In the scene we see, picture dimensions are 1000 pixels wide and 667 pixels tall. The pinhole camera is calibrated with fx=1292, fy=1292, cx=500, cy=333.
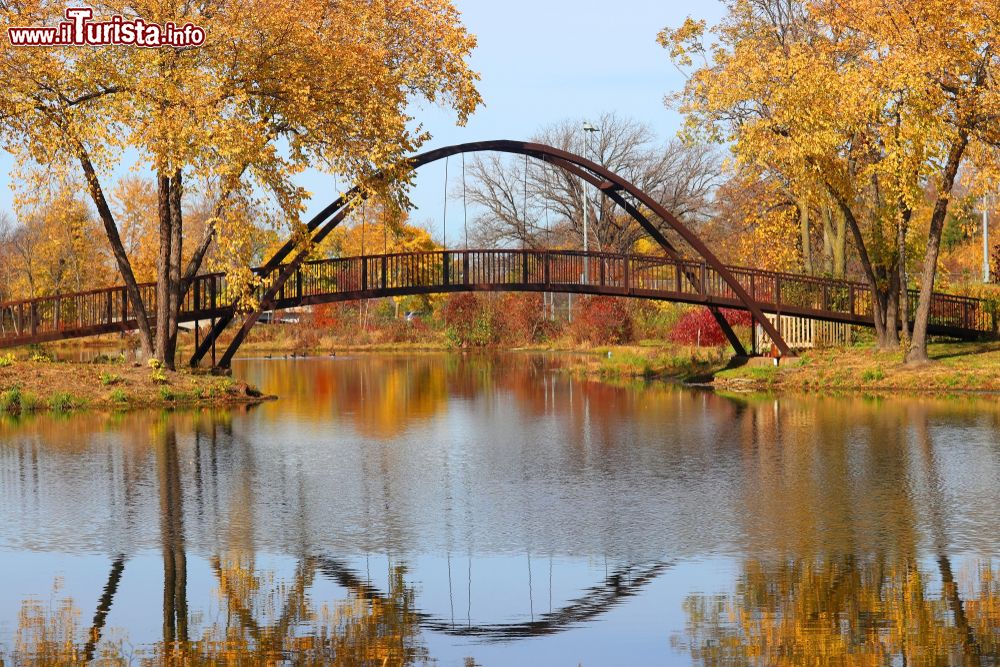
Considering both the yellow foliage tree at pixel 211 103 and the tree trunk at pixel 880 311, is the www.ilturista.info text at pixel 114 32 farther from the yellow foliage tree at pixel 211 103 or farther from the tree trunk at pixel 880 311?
the tree trunk at pixel 880 311

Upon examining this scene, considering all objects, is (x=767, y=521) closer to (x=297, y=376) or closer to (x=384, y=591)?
(x=384, y=591)

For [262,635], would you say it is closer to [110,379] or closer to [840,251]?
[110,379]

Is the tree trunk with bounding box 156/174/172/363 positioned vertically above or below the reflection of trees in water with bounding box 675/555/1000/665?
above

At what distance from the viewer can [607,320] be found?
57.4 meters

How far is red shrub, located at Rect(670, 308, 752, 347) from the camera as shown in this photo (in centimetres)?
4659

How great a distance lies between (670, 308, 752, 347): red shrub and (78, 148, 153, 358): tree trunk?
71.1 ft

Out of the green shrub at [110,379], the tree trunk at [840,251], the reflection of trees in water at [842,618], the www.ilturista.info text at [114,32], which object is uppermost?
the www.ilturista.info text at [114,32]

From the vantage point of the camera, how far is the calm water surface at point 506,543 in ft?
25.1

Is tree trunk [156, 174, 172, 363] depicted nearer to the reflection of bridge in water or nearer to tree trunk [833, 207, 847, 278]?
the reflection of bridge in water

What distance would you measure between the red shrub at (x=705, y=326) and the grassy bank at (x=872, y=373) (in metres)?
10.8

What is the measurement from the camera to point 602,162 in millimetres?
75625

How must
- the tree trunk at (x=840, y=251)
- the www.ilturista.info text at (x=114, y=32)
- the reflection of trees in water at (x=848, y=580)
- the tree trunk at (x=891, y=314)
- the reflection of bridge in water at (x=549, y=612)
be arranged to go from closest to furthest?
the reflection of trees in water at (x=848, y=580), the reflection of bridge in water at (x=549, y=612), the www.ilturista.info text at (x=114, y=32), the tree trunk at (x=891, y=314), the tree trunk at (x=840, y=251)

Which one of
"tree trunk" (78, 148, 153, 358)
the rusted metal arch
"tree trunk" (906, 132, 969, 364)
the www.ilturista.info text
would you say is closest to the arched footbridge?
the rusted metal arch

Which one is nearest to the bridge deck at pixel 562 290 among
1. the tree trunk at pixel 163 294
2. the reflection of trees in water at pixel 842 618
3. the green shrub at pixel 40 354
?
the green shrub at pixel 40 354
